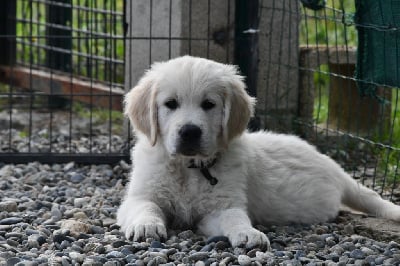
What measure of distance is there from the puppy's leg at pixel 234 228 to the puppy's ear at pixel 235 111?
0.40 metres

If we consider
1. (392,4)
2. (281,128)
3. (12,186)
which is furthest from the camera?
(281,128)

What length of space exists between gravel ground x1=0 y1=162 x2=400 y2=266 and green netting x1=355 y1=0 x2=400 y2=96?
33.3 inches

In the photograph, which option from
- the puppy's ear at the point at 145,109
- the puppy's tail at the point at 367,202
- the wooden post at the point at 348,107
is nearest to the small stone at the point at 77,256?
the puppy's ear at the point at 145,109

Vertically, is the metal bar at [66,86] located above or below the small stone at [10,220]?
above

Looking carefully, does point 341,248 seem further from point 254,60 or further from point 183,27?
point 183,27

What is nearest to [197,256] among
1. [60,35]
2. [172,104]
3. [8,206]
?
[172,104]

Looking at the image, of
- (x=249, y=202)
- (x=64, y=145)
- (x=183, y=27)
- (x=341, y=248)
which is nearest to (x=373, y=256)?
(x=341, y=248)

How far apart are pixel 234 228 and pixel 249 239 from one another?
0.14m

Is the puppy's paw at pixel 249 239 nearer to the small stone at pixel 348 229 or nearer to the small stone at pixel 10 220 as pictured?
the small stone at pixel 348 229

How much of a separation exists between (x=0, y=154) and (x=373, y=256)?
10.9 ft

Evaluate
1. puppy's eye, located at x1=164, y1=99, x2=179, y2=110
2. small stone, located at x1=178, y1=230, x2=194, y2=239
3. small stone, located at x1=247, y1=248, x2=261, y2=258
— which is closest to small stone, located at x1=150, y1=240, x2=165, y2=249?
small stone, located at x1=178, y1=230, x2=194, y2=239

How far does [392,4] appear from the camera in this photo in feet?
16.5

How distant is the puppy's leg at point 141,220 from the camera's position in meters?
4.18

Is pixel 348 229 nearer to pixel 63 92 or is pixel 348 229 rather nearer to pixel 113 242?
pixel 113 242
